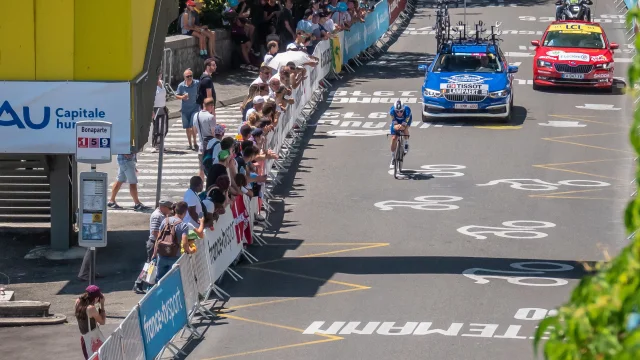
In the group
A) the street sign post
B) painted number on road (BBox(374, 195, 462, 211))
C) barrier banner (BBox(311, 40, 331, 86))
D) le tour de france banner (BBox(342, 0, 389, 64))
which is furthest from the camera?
le tour de france banner (BBox(342, 0, 389, 64))

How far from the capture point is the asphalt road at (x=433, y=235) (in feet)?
46.2

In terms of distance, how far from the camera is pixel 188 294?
14.2 meters

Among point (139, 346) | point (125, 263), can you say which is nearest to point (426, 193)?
point (125, 263)

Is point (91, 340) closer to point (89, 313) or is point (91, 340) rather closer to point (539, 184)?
point (89, 313)

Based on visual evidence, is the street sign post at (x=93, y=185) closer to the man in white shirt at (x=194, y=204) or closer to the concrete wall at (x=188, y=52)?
the man in white shirt at (x=194, y=204)

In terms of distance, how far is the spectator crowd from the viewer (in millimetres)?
15305

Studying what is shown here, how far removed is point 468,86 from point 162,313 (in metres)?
16.1

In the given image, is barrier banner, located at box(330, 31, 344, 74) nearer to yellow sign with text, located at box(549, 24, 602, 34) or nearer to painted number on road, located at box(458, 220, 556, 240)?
yellow sign with text, located at box(549, 24, 602, 34)

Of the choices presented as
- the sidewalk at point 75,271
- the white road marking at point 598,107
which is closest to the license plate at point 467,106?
the white road marking at point 598,107

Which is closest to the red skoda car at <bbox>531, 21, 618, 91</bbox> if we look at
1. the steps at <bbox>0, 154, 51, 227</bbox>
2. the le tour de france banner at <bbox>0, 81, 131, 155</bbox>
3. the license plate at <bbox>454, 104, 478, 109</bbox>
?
the license plate at <bbox>454, 104, 478, 109</bbox>

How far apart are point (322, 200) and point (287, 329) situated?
747cm

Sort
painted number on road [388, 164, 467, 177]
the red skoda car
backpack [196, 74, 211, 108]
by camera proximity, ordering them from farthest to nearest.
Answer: the red skoda car < painted number on road [388, 164, 467, 177] < backpack [196, 74, 211, 108]

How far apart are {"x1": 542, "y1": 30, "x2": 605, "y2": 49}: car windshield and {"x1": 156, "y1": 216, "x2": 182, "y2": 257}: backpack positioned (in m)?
20.4

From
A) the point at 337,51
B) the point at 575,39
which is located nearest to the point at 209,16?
the point at 337,51
